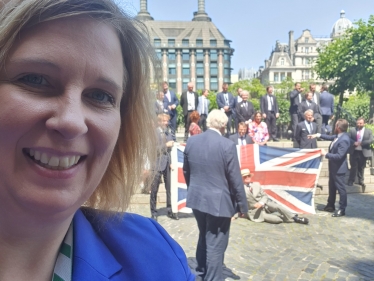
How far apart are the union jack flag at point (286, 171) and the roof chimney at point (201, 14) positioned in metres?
113

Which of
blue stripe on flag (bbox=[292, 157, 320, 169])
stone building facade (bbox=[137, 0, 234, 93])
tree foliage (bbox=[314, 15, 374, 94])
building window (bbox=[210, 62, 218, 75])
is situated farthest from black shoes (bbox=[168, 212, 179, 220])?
building window (bbox=[210, 62, 218, 75])

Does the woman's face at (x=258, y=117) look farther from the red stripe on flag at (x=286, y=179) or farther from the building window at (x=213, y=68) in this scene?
the building window at (x=213, y=68)

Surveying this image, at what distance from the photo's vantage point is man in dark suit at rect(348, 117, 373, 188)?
458 inches

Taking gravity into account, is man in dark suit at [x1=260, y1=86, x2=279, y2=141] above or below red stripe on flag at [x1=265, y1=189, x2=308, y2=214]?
above

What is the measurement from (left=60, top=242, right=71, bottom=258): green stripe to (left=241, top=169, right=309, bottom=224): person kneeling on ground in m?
7.38

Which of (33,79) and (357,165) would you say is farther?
(357,165)

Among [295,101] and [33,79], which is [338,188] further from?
[33,79]

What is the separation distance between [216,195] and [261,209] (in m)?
3.58

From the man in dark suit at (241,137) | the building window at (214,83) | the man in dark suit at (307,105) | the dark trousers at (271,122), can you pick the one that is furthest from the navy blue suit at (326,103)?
the building window at (214,83)

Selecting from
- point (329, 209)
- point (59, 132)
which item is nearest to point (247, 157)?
point (329, 209)

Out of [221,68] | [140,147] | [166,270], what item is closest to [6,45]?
[140,147]

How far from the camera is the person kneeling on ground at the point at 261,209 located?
28.0 feet

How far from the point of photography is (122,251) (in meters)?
1.37

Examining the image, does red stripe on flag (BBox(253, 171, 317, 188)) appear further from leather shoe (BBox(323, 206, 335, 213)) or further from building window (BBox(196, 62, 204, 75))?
building window (BBox(196, 62, 204, 75))
